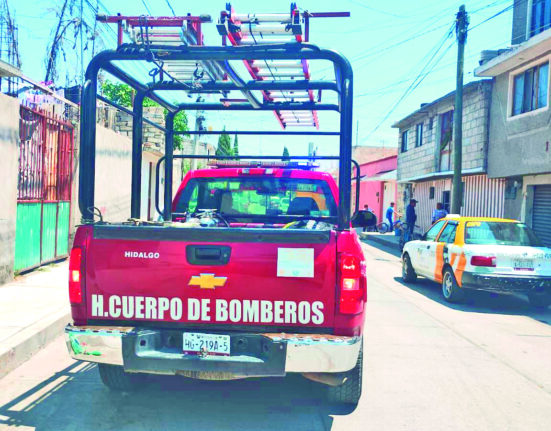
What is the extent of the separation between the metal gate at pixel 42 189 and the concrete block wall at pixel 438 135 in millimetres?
12538

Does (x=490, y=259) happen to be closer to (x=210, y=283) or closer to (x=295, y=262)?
(x=295, y=262)

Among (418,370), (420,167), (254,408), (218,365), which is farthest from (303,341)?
(420,167)

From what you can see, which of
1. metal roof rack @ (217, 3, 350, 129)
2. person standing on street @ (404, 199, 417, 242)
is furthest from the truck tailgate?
person standing on street @ (404, 199, 417, 242)

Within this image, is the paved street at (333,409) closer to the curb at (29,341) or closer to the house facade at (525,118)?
the curb at (29,341)

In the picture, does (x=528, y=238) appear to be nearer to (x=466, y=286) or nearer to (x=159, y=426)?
(x=466, y=286)

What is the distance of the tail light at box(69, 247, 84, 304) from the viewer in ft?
12.7

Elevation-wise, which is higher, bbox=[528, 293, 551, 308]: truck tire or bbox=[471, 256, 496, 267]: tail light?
bbox=[471, 256, 496, 267]: tail light

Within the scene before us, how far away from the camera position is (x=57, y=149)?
11352 millimetres

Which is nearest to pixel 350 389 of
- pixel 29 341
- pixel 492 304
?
pixel 29 341

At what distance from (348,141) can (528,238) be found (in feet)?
22.1

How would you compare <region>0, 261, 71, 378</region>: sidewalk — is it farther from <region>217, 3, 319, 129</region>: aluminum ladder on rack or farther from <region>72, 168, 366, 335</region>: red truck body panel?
<region>217, 3, 319, 129</region>: aluminum ladder on rack

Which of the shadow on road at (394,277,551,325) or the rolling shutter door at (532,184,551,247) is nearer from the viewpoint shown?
the shadow on road at (394,277,551,325)

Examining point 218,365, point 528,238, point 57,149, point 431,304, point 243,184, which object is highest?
point 57,149

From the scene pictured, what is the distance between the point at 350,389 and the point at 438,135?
2013 centimetres
